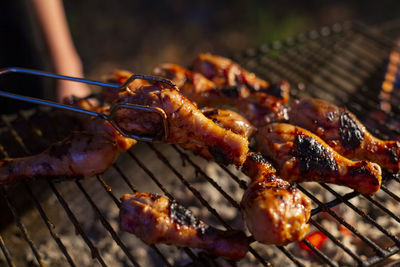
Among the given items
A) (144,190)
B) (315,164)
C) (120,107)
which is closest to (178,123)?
(120,107)

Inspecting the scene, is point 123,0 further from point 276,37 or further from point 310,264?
point 310,264

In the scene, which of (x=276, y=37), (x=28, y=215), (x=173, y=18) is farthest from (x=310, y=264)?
(x=173, y=18)

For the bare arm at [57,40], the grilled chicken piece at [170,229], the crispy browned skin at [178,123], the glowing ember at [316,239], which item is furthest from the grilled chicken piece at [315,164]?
the bare arm at [57,40]

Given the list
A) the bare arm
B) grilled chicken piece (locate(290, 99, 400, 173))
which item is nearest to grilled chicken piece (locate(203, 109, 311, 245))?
grilled chicken piece (locate(290, 99, 400, 173))

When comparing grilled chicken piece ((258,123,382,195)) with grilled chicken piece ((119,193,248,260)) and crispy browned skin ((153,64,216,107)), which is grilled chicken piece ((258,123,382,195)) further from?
crispy browned skin ((153,64,216,107))

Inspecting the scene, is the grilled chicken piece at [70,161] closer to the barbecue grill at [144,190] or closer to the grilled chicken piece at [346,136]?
the barbecue grill at [144,190]

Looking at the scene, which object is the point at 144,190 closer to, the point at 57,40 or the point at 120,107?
the point at 120,107
